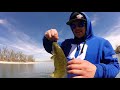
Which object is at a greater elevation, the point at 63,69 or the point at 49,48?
the point at 49,48

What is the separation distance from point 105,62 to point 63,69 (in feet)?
1.66

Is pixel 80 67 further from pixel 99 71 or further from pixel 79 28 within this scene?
pixel 79 28

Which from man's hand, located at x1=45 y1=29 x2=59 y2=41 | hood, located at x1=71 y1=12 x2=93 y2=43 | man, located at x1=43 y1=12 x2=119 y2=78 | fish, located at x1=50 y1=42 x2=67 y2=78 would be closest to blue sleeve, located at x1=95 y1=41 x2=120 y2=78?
man, located at x1=43 y1=12 x2=119 y2=78

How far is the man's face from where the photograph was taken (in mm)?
2605

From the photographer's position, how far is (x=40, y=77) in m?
2.74

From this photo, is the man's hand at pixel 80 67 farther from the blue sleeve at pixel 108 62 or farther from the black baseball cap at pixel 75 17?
the black baseball cap at pixel 75 17

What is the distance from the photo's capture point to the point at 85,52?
103 inches

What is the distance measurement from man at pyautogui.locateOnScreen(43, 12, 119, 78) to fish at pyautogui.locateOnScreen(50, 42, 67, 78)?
55 mm

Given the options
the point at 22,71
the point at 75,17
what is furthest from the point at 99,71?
the point at 22,71

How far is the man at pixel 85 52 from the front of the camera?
2.56 meters
